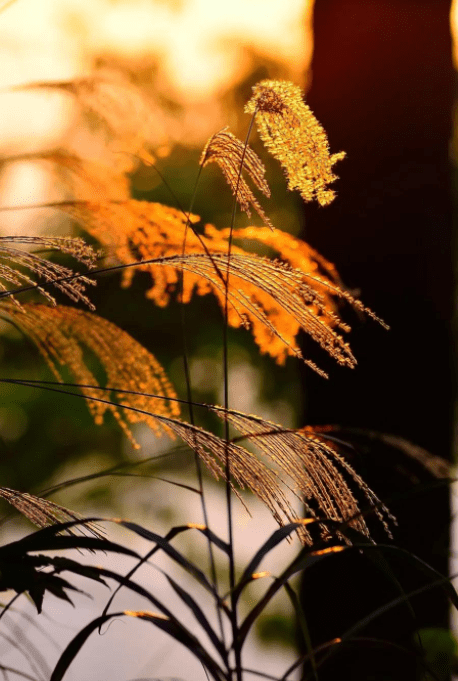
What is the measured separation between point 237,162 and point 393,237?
1197 mm

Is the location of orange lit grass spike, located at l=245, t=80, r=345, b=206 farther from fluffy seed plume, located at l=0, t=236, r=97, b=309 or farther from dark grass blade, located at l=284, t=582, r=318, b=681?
dark grass blade, located at l=284, t=582, r=318, b=681

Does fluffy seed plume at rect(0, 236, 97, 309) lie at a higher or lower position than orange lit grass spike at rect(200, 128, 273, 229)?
lower

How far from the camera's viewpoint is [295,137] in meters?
0.83

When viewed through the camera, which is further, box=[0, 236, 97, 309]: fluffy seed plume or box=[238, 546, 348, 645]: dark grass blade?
box=[0, 236, 97, 309]: fluffy seed plume

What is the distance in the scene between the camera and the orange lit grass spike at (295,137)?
827 mm

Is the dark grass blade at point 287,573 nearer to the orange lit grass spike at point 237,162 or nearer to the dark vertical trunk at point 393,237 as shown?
the orange lit grass spike at point 237,162

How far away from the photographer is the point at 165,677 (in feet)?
3.05

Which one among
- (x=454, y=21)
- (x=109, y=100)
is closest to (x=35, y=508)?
(x=109, y=100)

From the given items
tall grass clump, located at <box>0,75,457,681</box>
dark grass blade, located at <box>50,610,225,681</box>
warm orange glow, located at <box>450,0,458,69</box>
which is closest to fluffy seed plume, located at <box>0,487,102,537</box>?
tall grass clump, located at <box>0,75,457,681</box>

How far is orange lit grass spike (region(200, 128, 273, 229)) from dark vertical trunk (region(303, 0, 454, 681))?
42.0 inches

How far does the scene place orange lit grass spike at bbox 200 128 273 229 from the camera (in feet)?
2.80

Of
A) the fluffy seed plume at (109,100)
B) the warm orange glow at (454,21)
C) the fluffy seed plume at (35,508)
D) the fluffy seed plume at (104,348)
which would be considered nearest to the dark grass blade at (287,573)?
the fluffy seed plume at (35,508)

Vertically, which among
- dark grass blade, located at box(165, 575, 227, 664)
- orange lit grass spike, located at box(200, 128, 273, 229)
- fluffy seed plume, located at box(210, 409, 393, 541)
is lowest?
dark grass blade, located at box(165, 575, 227, 664)

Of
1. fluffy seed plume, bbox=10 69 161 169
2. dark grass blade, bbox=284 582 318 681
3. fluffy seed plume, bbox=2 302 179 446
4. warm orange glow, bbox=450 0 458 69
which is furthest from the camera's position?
warm orange glow, bbox=450 0 458 69
